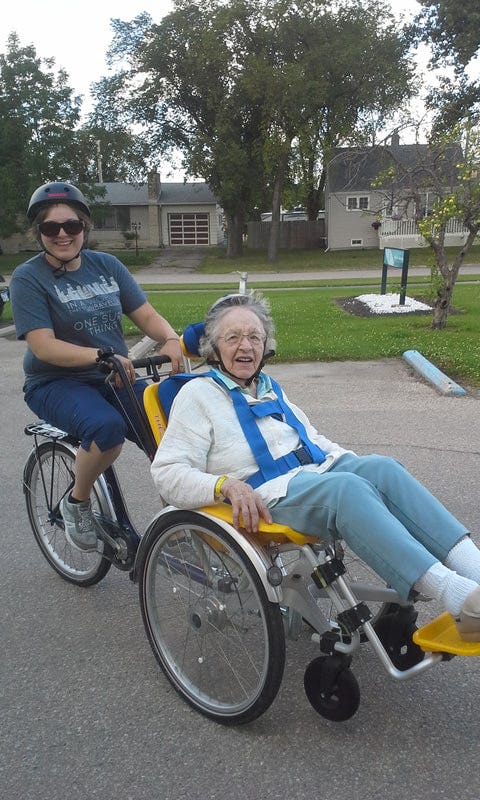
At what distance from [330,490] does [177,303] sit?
47.9 feet

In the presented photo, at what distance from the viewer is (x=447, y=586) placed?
7.43 feet

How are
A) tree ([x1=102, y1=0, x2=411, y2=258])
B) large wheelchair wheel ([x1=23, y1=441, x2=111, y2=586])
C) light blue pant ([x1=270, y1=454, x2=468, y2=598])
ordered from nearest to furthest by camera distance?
light blue pant ([x1=270, y1=454, x2=468, y2=598]), large wheelchair wheel ([x1=23, y1=441, x2=111, y2=586]), tree ([x1=102, y1=0, x2=411, y2=258])

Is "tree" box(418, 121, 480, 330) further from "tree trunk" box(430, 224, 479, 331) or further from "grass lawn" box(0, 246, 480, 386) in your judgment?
"grass lawn" box(0, 246, 480, 386)

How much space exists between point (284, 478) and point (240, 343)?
1.90 feet

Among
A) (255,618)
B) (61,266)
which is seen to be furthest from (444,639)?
(61,266)

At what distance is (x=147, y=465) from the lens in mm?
5566

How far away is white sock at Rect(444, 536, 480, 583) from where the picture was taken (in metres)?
2.39

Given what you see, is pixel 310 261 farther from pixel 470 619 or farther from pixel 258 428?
pixel 470 619

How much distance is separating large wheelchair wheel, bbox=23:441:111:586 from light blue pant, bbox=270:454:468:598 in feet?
4.50

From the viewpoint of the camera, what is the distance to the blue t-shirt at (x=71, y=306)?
3.23 m

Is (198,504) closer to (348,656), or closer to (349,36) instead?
(348,656)

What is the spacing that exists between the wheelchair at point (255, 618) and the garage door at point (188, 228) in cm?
5197

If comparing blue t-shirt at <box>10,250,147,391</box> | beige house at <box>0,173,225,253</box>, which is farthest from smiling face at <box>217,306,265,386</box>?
beige house at <box>0,173,225,253</box>

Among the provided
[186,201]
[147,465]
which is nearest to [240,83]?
[186,201]
